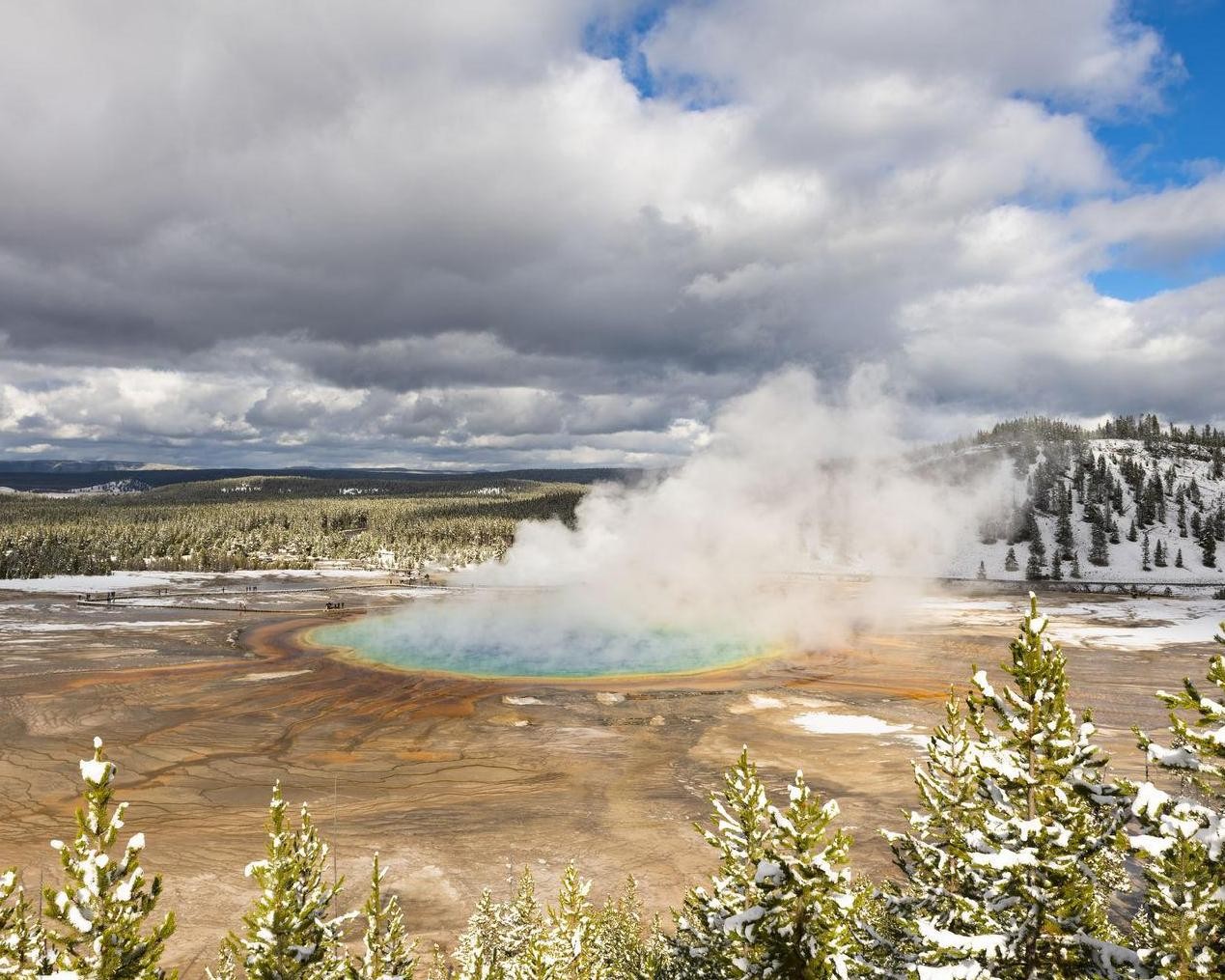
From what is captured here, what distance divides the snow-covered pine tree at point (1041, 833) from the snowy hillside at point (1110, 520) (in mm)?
130328

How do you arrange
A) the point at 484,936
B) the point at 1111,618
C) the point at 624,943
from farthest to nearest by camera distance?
1. the point at 1111,618
2. the point at 484,936
3. the point at 624,943

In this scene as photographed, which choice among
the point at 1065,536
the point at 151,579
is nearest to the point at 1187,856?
the point at 151,579

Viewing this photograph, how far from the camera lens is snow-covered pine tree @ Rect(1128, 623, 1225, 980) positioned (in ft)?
24.9

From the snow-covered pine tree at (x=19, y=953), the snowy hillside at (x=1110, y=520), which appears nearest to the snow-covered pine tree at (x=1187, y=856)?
the snow-covered pine tree at (x=19, y=953)

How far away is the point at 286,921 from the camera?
35.4 feet

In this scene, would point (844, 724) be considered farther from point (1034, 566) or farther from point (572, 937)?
point (1034, 566)

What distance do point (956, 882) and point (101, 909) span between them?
13.1m

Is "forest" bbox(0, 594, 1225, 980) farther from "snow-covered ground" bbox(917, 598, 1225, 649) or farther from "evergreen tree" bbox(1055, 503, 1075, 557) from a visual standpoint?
"evergreen tree" bbox(1055, 503, 1075, 557)

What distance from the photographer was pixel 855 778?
108ft

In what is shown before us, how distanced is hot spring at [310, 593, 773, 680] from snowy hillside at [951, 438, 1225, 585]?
80.2 meters

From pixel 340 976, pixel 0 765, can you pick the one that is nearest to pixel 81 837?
pixel 340 976

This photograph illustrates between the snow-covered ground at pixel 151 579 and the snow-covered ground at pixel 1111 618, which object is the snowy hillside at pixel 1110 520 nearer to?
the snow-covered ground at pixel 1111 618

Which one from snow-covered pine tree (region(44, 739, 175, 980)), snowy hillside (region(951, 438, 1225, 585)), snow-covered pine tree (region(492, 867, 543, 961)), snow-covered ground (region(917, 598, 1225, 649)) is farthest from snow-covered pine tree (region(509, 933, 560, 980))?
snowy hillside (region(951, 438, 1225, 585))

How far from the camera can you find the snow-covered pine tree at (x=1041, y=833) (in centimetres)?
850
